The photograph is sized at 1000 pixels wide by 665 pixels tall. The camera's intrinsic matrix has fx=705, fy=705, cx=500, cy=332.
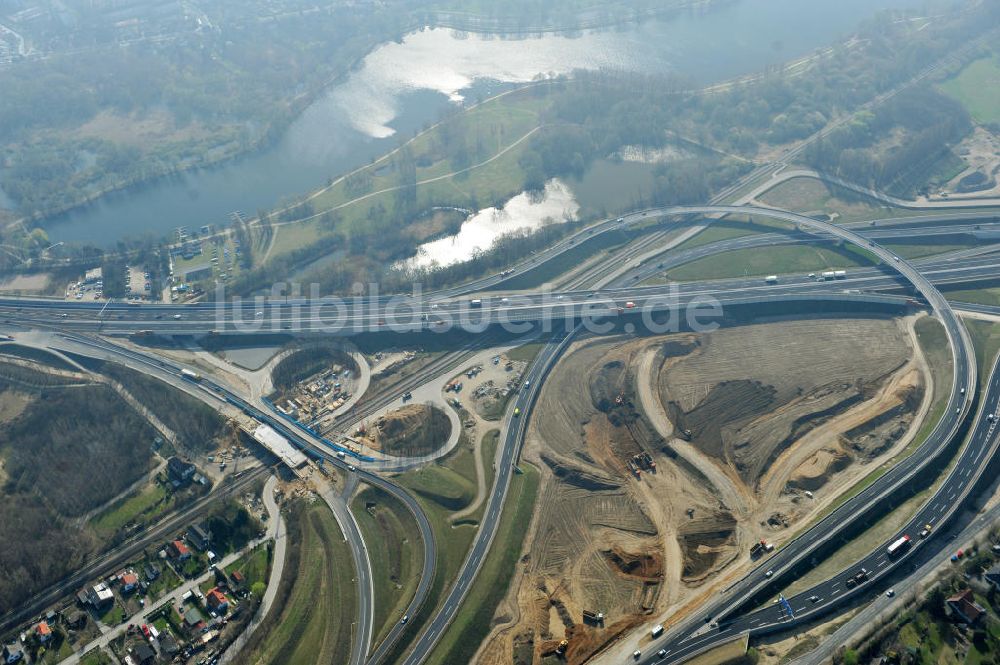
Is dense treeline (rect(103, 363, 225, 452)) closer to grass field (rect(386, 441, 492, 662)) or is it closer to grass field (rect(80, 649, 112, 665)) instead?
grass field (rect(80, 649, 112, 665))

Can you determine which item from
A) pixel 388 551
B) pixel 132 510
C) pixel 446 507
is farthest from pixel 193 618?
pixel 446 507

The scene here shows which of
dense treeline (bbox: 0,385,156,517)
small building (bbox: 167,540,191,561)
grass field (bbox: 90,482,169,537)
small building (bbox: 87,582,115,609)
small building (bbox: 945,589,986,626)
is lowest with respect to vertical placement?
small building (bbox: 945,589,986,626)

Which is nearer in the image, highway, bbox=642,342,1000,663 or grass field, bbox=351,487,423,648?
highway, bbox=642,342,1000,663

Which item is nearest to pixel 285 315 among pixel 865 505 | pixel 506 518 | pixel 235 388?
pixel 235 388

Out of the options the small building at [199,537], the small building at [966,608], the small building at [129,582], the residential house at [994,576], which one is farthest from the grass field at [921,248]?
the small building at [129,582]

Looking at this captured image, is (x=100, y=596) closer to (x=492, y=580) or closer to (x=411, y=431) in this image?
(x=411, y=431)

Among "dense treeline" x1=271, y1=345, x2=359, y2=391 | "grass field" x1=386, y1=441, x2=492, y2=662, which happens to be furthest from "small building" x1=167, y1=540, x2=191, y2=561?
"dense treeline" x1=271, y1=345, x2=359, y2=391

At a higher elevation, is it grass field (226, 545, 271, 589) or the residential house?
grass field (226, 545, 271, 589)
